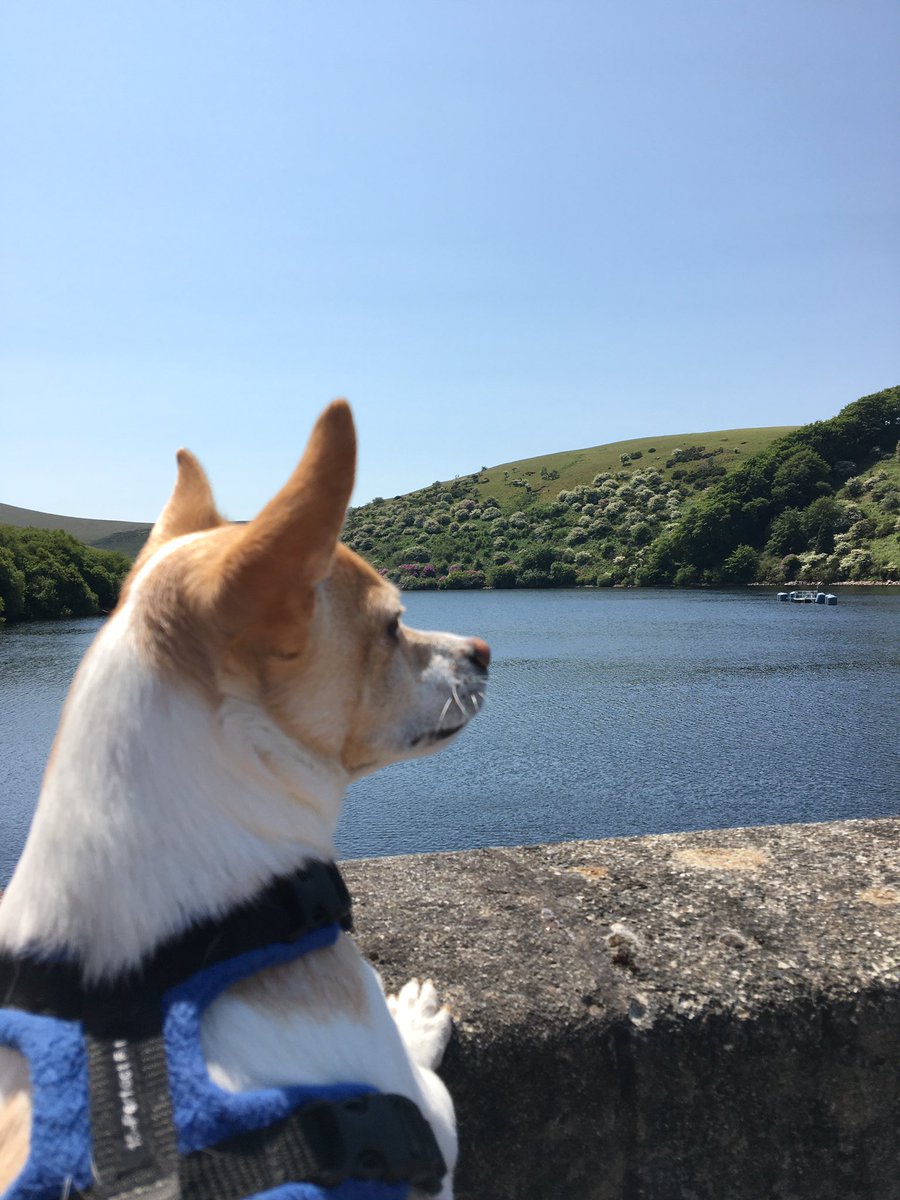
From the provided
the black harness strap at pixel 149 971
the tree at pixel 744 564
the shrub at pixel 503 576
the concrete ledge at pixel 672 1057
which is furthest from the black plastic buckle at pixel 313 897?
the tree at pixel 744 564

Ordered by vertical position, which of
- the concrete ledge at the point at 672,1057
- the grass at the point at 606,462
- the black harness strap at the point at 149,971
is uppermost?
the grass at the point at 606,462

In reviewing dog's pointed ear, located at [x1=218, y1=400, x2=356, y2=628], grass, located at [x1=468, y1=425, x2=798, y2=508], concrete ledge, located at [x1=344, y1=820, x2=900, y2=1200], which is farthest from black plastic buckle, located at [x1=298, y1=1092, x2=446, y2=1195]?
grass, located at [x1=468, y1=425, x2=798, y2=508]

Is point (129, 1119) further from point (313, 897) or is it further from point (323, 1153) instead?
Answer: point (313, 897)

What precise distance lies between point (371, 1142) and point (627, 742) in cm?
3165

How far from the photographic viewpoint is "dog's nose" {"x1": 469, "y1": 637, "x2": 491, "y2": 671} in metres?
2.90

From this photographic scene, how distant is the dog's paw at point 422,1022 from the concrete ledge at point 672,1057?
2.8 inches

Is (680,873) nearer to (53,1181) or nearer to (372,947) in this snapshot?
(372,947)

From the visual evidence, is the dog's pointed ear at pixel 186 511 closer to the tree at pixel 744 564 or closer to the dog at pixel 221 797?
the dog at pixel 221 797

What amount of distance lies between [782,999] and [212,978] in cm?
169

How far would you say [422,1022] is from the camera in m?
2.46

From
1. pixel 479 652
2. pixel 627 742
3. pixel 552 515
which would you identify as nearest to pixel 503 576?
pixel 552 515

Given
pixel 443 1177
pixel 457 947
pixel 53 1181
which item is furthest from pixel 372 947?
pixel 53 1181

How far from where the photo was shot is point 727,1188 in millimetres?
Result: 2641

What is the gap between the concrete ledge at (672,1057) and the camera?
2.54 metres
